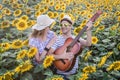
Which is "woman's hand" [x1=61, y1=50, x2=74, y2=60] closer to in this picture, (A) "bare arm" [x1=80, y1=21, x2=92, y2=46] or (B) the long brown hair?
(A) "bare arm" [x1=80, y1=21, x2=92, y2=46]

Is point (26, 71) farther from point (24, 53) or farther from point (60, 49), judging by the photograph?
point (60, 49)

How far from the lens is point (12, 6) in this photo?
5.95 metres

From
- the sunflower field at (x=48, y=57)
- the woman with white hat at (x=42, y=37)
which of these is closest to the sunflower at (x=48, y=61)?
the sunflower field at (x=48, y=57)

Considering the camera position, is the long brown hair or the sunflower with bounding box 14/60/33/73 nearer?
the sunflower with bounding box 14/60/33/73

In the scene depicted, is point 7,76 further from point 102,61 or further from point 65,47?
point 102,61

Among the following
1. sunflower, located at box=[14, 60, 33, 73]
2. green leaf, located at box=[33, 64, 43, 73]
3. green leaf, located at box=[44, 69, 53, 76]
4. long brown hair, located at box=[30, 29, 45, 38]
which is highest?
long brown hair, located at box=[30, 29, 45, 38]

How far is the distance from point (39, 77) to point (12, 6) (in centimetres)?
236

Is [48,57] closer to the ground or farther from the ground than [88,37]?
closer to the ground

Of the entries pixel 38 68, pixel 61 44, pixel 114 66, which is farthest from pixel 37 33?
pixel 114 66

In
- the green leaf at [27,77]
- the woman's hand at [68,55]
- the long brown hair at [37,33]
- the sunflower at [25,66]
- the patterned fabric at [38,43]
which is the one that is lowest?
the green leaf at [27,77]

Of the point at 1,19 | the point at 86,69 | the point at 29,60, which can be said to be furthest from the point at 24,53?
the point at 1,19

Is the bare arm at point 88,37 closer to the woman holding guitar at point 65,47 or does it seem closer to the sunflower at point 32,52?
the woman holding guitar at point 65,47

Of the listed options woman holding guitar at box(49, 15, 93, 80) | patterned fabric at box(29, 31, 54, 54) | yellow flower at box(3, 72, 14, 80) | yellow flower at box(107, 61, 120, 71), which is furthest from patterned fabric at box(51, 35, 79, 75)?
yellow flower at box(3, 72, 14, 80)

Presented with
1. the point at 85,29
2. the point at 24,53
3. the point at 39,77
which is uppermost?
the point at 85,29
